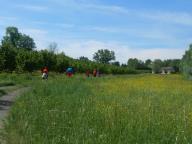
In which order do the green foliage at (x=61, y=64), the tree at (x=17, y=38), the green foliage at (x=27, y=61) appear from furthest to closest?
1. the tree at (x=17, y=38)
2. the green foliage at (x=61, y=64)
3. the green foliage at (x=27, y=61)

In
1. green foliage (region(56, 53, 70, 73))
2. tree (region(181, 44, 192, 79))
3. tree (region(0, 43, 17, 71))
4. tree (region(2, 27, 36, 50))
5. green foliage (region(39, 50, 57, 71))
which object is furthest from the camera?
tree (region(2, 27, 36, 50))

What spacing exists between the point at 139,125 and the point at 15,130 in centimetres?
393

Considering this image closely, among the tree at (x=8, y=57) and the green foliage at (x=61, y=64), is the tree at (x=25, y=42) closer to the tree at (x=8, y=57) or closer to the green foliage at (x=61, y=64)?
the green foliage at (x=61, y=64)

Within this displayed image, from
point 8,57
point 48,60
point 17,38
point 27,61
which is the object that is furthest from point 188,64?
point 17,38

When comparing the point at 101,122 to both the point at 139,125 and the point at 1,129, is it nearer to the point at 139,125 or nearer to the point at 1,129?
the point at 139,125

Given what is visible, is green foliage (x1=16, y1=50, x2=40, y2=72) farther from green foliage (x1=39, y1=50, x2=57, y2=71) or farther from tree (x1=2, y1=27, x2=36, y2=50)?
tree (x1=2, y1=27, x2=36, y2=50)

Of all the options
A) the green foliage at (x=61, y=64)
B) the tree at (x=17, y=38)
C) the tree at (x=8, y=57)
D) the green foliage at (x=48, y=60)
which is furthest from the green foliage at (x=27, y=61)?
the tree at (x=17, y=38)


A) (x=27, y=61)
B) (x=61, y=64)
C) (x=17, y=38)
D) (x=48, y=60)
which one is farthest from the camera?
(x=17, y=38)

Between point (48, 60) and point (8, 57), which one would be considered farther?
point (48, 60)

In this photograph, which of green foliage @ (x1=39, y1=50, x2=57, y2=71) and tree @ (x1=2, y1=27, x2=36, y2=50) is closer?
green foliage @ (x1=39, y1=50, x2=57, y2=71)

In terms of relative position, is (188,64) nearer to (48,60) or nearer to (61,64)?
(48,60)

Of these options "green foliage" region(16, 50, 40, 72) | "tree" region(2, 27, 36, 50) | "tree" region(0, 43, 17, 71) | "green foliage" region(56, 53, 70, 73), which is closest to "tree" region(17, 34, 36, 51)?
"tree" region(2, 27, 36, 50)

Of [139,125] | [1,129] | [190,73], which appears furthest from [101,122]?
[190,73]

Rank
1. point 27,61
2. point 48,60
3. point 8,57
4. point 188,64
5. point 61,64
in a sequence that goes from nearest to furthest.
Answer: point 8,57 < point 27,61 < point 188,64 < point 48,60 < point 61,64
